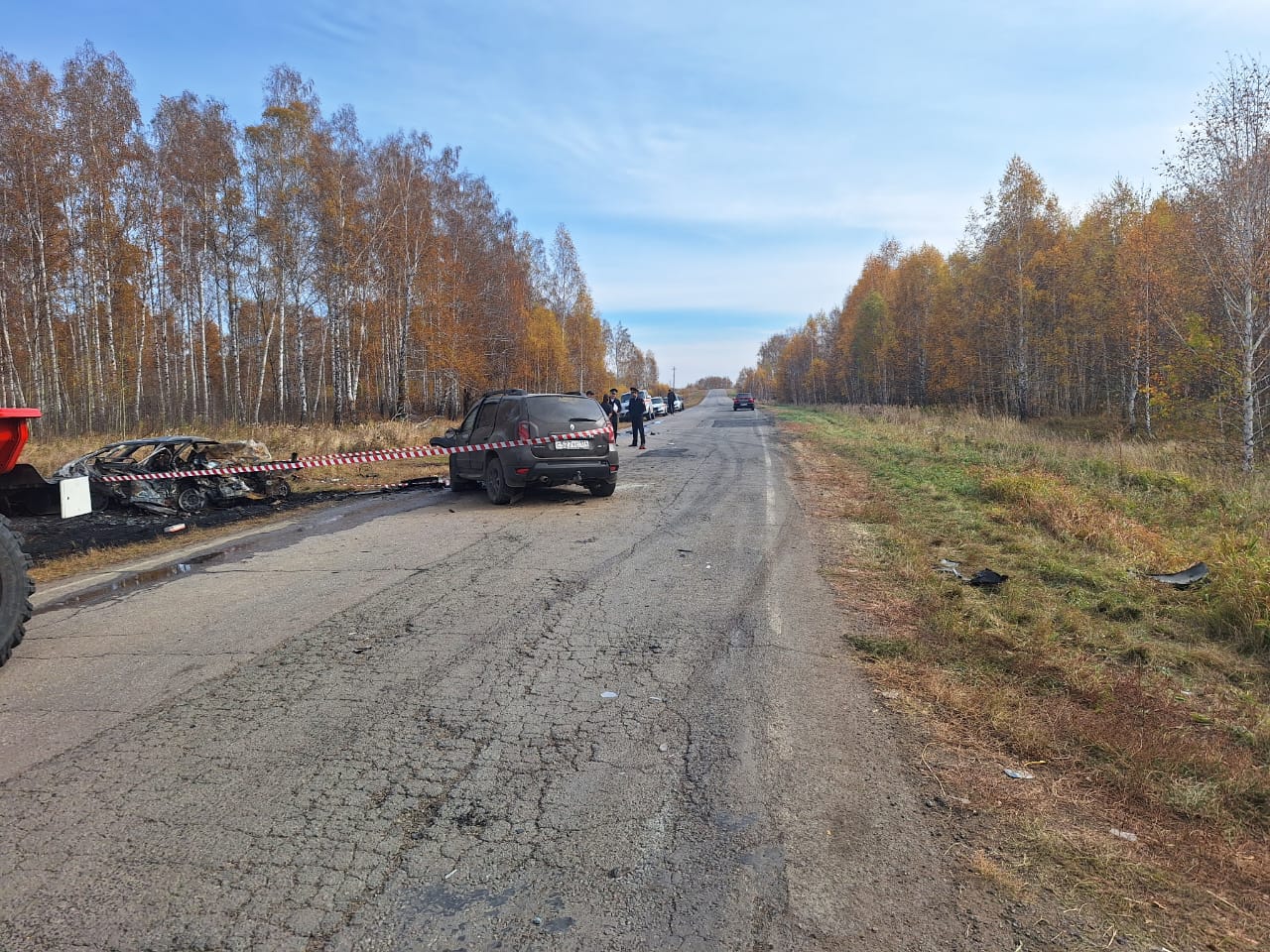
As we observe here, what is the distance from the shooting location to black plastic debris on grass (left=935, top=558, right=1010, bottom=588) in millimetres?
6086

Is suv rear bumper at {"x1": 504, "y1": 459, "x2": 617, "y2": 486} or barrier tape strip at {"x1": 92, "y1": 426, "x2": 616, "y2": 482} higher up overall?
barrier tape strip at {"x1": 92, "y1": 426, "x2": 616, "y2": 482}

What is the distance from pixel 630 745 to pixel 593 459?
24.5ft

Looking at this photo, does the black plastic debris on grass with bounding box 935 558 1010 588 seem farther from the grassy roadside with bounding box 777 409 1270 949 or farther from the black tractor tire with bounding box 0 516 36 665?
the black tractor tire with bounding box 0 516 36 665

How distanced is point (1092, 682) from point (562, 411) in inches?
307

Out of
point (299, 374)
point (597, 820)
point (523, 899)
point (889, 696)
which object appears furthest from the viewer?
point (299, 374)

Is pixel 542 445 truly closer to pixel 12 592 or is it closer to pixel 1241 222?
pixel 12 592

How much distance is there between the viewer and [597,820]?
2.71m

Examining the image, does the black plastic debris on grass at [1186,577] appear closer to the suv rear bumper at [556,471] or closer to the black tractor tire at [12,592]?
the suv rear bumper at [556,471]

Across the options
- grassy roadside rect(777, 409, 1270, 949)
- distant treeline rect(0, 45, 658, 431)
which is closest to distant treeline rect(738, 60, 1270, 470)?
grassy roadside rect(777, 409, 1270, 949)

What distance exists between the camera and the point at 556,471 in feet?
33.7

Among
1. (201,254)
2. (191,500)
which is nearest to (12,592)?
(191,500)

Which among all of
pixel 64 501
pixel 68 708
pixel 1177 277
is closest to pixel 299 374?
pixel 64 501

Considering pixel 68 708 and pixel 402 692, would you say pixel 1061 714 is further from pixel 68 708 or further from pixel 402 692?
pixel 68 708

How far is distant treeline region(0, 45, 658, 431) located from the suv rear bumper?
67.9 ft
